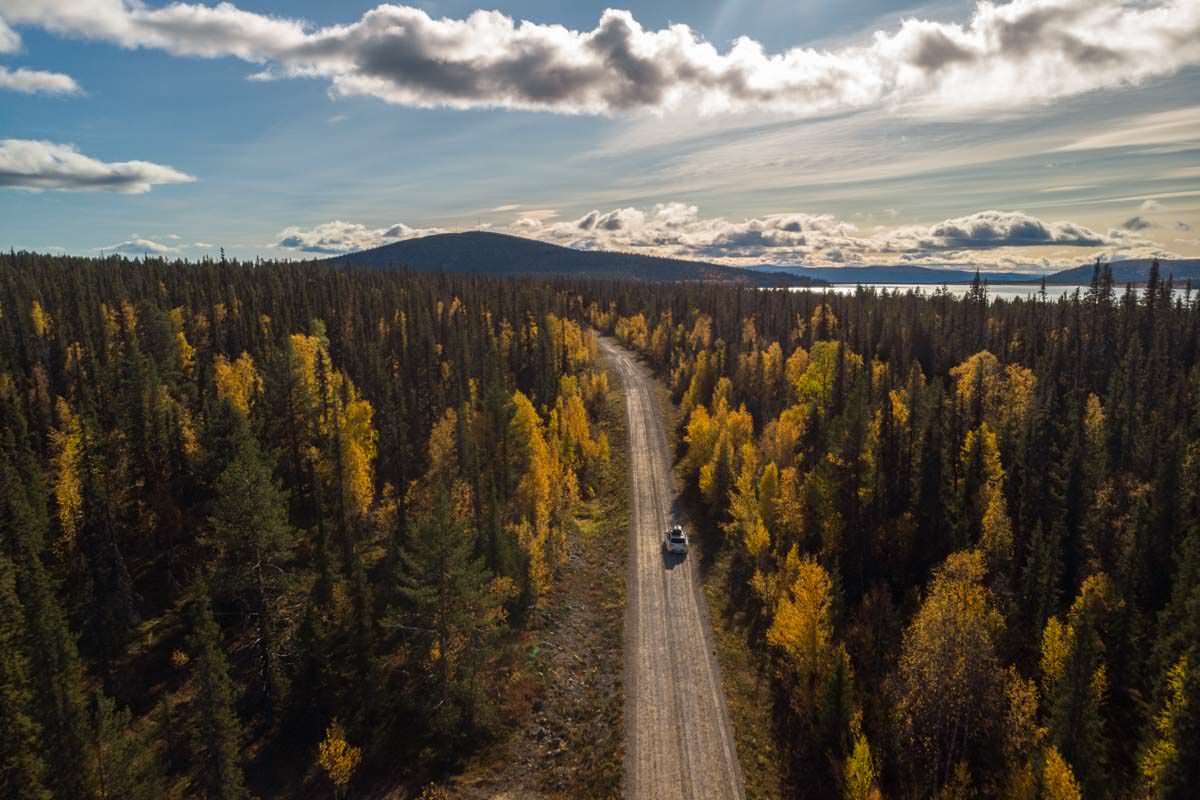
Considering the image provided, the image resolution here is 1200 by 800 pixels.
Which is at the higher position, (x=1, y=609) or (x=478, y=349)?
(x=478, y=349)

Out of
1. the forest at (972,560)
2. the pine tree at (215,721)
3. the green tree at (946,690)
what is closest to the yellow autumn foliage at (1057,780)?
the forest at (972,560)

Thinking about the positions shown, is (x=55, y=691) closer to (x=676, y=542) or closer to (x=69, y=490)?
(x=69, y=490)

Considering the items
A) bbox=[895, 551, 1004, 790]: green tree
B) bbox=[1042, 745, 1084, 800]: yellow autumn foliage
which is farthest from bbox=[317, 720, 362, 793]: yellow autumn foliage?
bbox=[1042, 745, 1084, 800]: yellow autumn foliage

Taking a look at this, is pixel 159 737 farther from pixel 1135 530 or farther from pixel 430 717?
pixel 1135 530

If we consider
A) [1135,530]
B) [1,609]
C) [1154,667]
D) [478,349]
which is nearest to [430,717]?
[1,609]

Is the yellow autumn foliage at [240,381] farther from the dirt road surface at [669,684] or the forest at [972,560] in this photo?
the forest at [972,560]

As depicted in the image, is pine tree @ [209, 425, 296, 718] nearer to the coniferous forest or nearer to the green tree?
the coniferous forest

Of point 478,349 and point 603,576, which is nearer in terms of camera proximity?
point 603,576
